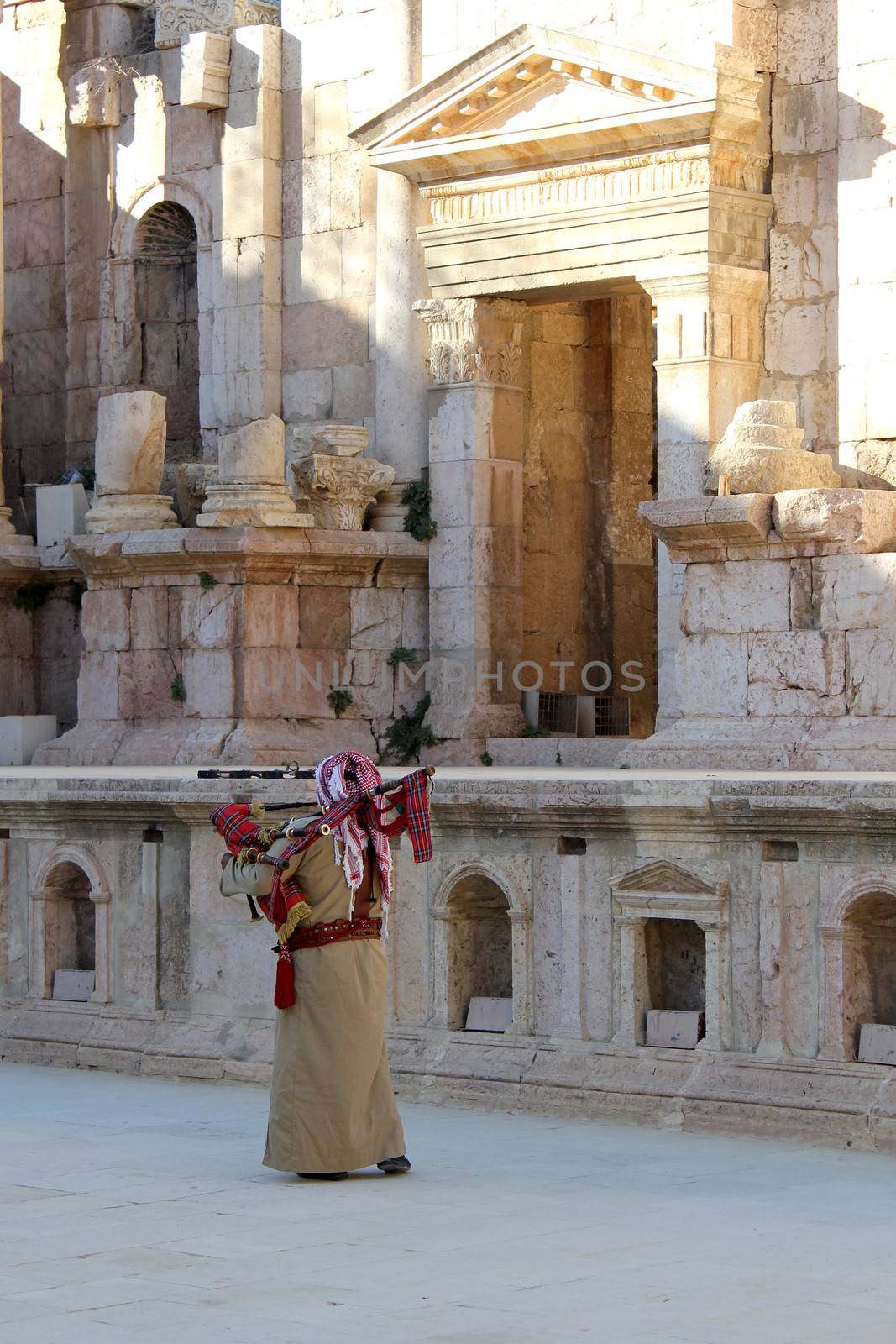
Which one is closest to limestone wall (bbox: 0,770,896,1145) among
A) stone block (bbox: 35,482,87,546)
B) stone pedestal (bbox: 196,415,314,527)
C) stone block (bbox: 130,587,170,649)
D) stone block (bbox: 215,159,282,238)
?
stone pedestal (bbox: 196,415,314,527)

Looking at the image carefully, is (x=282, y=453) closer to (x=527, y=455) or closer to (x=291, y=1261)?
(x=527, y=455)

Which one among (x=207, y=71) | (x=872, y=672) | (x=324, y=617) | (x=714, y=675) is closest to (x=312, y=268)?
(x=207, y=71)

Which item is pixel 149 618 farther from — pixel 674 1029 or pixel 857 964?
pixel 857 964

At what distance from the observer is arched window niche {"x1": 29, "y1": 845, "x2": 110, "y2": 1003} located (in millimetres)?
12617

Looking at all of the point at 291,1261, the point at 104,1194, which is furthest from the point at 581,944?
the point at 291,1261

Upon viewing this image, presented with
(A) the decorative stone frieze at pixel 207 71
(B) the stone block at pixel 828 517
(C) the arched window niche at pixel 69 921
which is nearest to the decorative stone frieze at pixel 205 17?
(A) the decorative stone frieze at pixel 207 71

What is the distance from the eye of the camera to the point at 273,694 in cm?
1923

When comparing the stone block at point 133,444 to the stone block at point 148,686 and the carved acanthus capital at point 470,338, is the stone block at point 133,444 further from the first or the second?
the carved acanthus capital at point 470,338

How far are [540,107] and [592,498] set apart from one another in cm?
390

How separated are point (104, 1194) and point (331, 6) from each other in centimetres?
1451

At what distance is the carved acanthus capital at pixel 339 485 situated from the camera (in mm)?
19766

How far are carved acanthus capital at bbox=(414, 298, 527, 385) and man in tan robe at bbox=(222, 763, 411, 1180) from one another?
435 inches

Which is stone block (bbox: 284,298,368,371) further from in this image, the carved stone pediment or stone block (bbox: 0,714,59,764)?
the carved stone pediment

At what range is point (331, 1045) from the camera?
8.95m
